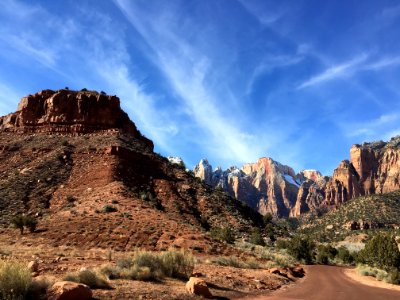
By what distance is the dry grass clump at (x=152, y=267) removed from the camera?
54.5 ft

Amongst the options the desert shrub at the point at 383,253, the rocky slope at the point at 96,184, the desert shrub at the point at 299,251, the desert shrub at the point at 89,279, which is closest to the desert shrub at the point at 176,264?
the desert shrub at the point at 89,279

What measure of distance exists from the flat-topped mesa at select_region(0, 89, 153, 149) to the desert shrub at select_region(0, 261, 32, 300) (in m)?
65.2

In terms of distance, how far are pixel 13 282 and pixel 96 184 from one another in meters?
45.3

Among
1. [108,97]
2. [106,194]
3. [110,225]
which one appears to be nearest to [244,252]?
[110,225]

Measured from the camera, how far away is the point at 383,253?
102ft

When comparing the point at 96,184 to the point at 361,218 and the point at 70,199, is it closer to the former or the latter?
the point at 70,199

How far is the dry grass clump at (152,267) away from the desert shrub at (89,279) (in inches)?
71.0

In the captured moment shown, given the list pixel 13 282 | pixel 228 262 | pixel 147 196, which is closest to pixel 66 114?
pixel 147 196

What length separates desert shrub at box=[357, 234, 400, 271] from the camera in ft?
97.3

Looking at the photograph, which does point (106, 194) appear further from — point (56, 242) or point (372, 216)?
point (372, 216)

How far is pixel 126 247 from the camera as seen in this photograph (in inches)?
1330

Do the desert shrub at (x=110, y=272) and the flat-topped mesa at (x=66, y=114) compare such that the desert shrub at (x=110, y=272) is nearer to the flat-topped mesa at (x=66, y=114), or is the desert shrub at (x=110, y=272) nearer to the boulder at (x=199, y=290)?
the boulder at (x=199, y=290)

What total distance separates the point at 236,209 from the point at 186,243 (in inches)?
1060

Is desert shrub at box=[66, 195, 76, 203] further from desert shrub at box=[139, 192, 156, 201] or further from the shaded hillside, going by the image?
the shaded hillside
